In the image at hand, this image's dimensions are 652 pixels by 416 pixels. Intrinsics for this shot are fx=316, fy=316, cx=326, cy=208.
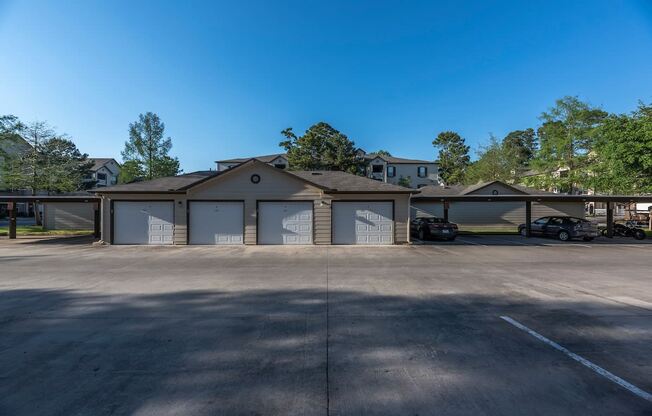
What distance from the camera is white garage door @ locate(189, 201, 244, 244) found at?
647 inches

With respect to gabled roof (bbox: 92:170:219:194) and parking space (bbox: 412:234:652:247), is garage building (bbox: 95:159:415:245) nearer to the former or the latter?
gabled roof (bbox: 92:170:219:194)

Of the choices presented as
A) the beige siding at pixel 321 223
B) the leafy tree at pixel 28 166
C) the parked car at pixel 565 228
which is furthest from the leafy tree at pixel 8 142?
the parked car at pixel 565 228

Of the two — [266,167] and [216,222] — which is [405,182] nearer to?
[266,167]

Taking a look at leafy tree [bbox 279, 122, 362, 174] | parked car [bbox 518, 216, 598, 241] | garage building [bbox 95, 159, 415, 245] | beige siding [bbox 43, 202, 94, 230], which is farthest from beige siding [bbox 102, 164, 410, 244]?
leafy tree [bbox 279, 122, 362, 174]

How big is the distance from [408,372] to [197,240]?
1487 cm

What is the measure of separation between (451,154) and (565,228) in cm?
3979

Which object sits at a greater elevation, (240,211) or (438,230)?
(240,211)

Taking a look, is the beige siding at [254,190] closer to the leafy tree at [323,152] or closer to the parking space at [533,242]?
the parking space at [533,242]

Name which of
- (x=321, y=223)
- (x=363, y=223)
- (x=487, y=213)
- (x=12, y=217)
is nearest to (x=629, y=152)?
(x=487, y=213)

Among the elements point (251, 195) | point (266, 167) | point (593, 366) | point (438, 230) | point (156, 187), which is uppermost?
point (266, 167)

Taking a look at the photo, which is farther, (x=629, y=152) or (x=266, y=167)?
(x=629, y=152)

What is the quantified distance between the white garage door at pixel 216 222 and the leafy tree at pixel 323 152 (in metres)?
25.2

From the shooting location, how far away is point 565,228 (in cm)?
1898

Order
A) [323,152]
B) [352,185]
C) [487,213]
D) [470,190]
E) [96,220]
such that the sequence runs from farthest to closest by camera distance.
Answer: [323,152] → [470,190] → [487,213] → [96,220] → [352,185]
